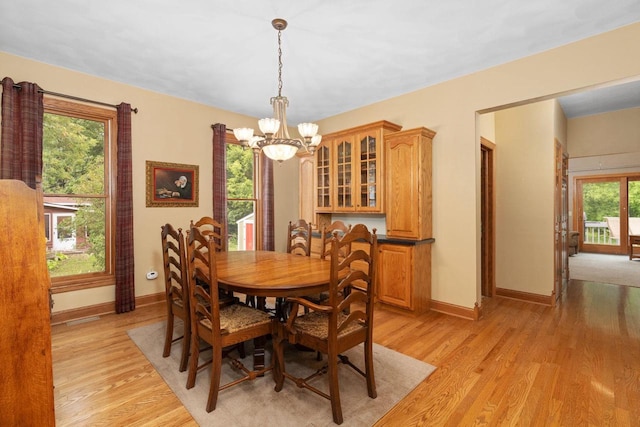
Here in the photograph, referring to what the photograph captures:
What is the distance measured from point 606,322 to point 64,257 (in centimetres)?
588

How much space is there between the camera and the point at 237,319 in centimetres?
216

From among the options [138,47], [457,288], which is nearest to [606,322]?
[457,288]

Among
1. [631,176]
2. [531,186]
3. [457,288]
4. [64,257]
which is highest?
[631,176]

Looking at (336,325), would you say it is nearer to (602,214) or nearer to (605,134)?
(605,134)

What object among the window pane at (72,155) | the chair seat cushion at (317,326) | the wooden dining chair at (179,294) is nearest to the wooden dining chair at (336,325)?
the chair seat cushion at (317,326)

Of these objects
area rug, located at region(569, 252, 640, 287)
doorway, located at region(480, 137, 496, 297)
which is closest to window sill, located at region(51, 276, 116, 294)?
doorway, located at region(480, 137, 496, 297)

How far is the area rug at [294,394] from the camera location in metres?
1.83

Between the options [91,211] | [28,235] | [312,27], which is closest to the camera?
[28,235]

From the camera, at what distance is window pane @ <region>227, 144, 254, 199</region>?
15.6ft

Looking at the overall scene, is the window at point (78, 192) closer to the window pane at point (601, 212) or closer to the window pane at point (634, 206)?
the window pane at point (601, 212)

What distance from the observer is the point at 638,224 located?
25.8ft

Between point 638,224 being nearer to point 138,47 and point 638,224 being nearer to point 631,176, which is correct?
point 631,176

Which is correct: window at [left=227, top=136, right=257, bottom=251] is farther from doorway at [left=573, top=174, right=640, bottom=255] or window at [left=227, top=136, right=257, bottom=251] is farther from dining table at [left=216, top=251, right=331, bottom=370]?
doorway at [left=573, top=174, right=640, bottom=255]

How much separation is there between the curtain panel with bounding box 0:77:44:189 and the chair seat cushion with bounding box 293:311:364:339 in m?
2.93
